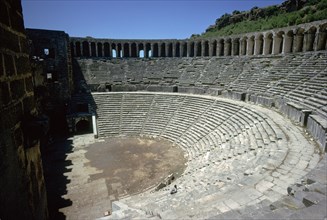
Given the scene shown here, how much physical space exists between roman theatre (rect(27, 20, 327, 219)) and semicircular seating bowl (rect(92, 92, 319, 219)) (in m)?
0.07

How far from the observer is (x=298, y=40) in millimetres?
20672

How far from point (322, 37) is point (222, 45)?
35.7 ft

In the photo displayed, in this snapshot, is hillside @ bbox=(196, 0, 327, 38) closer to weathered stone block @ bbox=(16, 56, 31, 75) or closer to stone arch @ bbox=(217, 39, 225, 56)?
stone arch @ bbox=(217, 39, 225, 56)

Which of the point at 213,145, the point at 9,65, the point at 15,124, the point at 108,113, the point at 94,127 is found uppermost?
A: the point at 9,65

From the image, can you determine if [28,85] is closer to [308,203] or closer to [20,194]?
[20,194]

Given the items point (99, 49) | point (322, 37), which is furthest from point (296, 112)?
point (99, 49)

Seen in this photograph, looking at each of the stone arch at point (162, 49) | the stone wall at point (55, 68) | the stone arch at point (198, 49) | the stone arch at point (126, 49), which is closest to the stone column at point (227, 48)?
the stone arch at point (198, 49)

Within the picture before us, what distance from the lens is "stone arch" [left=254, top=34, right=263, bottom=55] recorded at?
23889 millimetres

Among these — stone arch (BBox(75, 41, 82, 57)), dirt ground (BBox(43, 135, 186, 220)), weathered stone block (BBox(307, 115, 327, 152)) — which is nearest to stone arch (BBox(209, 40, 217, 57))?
dirt ground (BBox(43, 135, 186, 220))

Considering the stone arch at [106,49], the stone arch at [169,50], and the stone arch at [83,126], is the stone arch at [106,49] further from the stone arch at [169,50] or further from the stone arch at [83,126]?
the stone arch at [83,126]

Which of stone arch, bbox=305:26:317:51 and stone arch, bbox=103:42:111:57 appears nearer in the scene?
stone arch, bbox=305:26:317:51

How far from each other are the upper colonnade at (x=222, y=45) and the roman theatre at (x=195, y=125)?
12 centimetres

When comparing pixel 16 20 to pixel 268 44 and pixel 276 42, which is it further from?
pixel 268 44

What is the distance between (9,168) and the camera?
6.92ft
